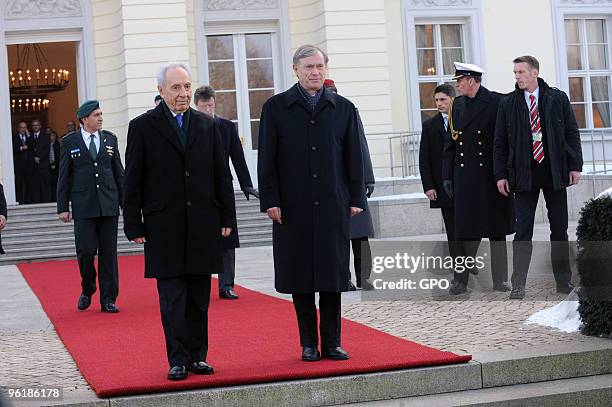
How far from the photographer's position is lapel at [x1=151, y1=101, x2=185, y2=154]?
21.2ft

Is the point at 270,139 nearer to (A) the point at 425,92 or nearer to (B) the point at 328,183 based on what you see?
(B) the point at 328,183

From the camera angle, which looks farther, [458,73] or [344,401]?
[458,73]

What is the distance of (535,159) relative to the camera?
358 inches

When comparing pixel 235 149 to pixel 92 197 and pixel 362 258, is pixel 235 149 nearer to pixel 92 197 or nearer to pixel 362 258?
pixel 92 197

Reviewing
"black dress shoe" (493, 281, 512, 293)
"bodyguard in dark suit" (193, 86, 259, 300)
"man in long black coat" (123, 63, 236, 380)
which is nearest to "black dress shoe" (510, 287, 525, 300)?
"black dress shoe" (493, 281, 512, 293)

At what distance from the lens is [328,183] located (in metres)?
6.75

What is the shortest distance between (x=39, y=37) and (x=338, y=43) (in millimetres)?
5377

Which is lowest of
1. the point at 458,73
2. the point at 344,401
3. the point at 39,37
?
the point at 344,401

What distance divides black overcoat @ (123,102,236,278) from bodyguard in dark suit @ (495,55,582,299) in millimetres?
3391

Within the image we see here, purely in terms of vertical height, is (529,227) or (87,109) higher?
(87,109)

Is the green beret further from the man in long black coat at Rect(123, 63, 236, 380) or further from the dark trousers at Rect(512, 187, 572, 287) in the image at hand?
the dark trousers at Rect(512, 187, 572, 287)

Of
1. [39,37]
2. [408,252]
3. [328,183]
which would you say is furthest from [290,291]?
[39,37]

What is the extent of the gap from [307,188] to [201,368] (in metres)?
1.22

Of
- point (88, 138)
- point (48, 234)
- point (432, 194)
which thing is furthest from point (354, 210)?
point (48, 234)
